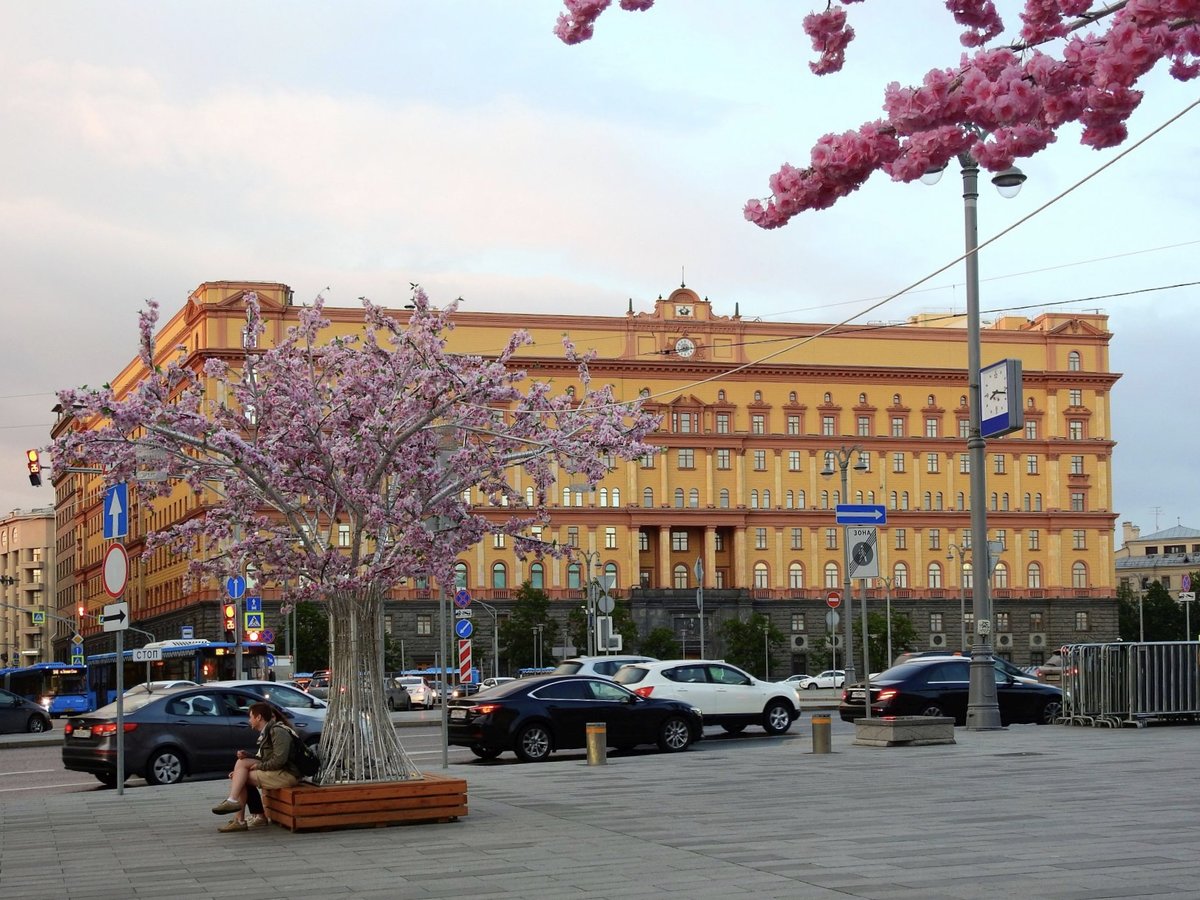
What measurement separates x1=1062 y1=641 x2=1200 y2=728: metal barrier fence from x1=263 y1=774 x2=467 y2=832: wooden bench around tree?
1677 cm

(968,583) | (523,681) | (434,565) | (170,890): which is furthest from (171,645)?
(968,583)

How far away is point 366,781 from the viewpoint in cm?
1552

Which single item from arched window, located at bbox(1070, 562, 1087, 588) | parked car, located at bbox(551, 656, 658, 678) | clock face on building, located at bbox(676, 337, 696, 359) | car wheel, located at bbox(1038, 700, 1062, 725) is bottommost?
car wheel, located at bbox(1038, 700, 1062, 725)

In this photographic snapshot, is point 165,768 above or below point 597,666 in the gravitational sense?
below

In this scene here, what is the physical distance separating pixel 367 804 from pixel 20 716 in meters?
36.1

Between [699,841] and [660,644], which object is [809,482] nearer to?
[660,644]

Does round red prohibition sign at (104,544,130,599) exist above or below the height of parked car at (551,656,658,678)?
above

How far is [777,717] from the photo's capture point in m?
32.0

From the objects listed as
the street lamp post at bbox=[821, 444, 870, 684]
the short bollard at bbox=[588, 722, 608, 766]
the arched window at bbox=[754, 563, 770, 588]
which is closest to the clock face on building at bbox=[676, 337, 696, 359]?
the arched window at bbox=[754, 563, 770, 588]

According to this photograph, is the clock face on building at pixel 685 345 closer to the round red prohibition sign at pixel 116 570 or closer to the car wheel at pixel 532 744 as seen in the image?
the car wheel at pixel 532 744

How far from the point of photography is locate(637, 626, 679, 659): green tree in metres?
104

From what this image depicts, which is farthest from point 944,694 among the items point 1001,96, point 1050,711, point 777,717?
point 1001,96

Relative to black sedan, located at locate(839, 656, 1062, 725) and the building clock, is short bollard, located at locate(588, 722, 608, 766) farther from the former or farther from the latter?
black sedan, located at locate(839, 656, 1062, 725)

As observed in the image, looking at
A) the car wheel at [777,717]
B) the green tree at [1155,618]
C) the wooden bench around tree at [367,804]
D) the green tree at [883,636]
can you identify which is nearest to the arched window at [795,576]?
the green tree at [883,636]
